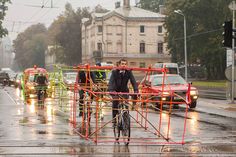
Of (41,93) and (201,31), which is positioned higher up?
(201,31)

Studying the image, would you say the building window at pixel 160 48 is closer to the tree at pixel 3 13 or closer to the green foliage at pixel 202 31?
the green foliage at pixel 202 31

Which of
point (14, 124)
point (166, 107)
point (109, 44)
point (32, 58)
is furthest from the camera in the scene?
point (32, 58)

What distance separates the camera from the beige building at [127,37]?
10375 cm

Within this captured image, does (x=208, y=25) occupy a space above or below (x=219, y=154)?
above

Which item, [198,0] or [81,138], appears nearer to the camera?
[81,138]

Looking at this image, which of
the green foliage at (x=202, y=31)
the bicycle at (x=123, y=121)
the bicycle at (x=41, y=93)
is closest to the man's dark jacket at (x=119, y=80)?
the bicycle at (x=123, y=121)

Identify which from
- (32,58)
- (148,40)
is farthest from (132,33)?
(32,58)

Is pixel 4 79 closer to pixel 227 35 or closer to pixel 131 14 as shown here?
pixel 131 14

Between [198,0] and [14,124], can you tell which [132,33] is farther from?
[14,124]

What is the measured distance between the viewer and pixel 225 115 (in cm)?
2153

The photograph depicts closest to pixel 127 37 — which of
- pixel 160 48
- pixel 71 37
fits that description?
pixel 160 48

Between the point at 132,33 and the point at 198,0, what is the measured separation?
95.8 ft

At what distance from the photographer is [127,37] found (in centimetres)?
10500

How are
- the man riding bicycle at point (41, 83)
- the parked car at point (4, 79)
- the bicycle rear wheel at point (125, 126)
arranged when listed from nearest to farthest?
the bicycle rear wheel at point (125, 126), the man riding bicycle at point (41, 83), the parked car at point (4, 79)
